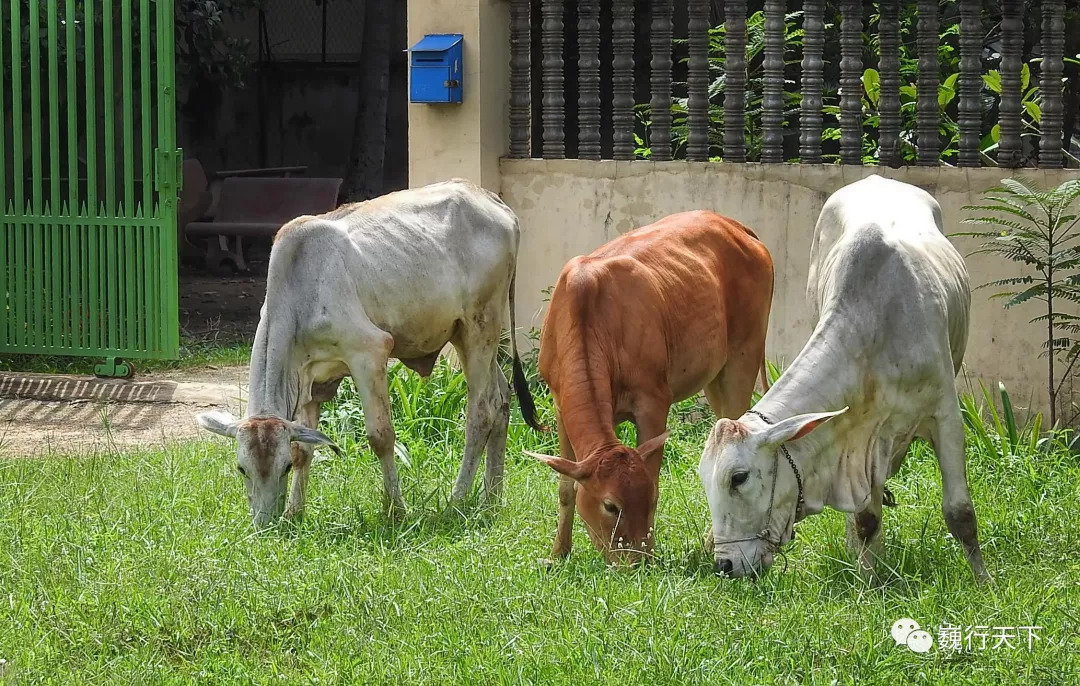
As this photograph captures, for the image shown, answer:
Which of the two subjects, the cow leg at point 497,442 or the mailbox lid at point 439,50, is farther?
the mailbox lid at point 439,50

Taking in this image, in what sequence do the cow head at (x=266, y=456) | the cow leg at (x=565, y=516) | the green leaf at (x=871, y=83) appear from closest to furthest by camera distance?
the cow leg at (x=565, y=516)
the cow head at (x=266, y=456)
the green leaf at (x=871, y=83)

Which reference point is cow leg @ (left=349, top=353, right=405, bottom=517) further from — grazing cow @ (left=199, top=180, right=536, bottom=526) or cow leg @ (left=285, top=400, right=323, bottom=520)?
cow leg @ (left=285, top=400, right=323, bottom=520)

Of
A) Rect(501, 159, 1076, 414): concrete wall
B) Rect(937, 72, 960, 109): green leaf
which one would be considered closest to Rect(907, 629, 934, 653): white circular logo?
Rect(501, 159, 1076, 414): concrete wall

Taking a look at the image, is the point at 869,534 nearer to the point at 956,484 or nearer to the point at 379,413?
the point at 956,484

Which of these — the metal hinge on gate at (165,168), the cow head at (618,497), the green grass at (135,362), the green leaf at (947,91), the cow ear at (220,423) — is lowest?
the green grass at (135,362)

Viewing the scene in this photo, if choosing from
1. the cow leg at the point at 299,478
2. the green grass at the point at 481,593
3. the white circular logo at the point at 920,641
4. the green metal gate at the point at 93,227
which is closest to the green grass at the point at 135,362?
the green metal gate at the point at 93,227

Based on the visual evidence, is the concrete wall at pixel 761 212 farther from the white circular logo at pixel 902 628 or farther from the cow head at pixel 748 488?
the white circular logo at pixel 902 628

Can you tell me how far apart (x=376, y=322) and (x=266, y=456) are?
935mm

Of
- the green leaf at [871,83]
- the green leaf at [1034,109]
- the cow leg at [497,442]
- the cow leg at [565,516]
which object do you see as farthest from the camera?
the green leaf at [871,83]

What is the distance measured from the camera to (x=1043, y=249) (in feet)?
22.6

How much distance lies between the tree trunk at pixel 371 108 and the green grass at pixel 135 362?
6245 mm

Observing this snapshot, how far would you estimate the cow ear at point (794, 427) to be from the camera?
15.5ft

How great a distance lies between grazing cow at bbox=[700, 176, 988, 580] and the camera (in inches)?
190

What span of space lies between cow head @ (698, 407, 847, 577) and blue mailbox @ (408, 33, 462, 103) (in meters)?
4.05
